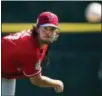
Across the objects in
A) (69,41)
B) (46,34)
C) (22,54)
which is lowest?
(69,41)

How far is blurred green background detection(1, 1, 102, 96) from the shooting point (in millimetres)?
5992

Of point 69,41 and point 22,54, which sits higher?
point 22,54

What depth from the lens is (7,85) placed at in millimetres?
5105

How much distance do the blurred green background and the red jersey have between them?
1.18 meters

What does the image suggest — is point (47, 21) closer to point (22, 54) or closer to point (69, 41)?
point (22, 54)

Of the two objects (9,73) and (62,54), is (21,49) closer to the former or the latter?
(9,73)

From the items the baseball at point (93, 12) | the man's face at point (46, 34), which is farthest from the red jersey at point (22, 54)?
the baseball at point (93, 12)

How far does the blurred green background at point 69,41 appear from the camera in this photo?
599 centimetres

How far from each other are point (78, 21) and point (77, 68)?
493mm

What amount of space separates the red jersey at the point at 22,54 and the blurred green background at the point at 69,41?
1179mm

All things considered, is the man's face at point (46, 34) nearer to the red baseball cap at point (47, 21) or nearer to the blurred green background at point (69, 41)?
the red baseball cap at point (47, 21)

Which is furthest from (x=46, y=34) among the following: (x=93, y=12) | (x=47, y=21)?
(x=93, y=12)

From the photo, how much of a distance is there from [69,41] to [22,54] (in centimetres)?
148

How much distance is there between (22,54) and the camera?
182 inches
